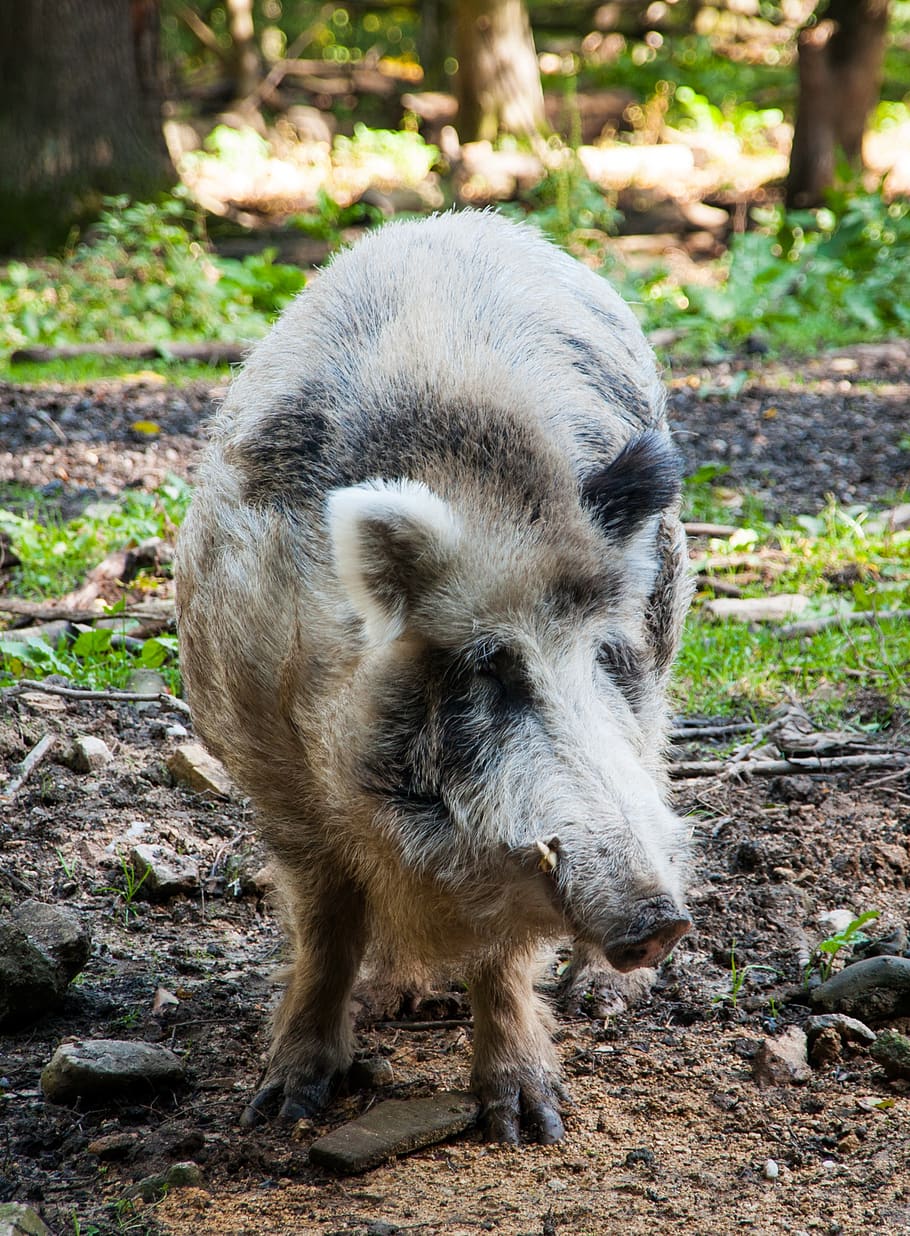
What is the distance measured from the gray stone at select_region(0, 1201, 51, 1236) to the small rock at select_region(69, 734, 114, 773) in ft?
6.12

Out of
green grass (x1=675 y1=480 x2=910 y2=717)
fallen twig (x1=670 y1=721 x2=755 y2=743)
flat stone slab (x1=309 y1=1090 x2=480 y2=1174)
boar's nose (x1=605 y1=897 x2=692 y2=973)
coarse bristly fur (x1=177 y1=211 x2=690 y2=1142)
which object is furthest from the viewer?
green grass (x1=675 y1=480 x2=910 y2=717)

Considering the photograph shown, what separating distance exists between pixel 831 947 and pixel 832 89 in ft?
36.6

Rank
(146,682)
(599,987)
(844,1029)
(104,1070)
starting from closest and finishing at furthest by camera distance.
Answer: (104,1070) < (844,1029) < (599,987) < (146,682)

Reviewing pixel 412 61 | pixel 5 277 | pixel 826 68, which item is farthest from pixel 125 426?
pixel 412 61

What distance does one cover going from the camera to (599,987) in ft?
11.7

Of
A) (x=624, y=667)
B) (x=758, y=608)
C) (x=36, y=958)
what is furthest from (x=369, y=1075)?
(x=758, y=608)

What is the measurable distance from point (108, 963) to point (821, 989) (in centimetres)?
180

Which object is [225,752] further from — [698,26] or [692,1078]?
[698,26]

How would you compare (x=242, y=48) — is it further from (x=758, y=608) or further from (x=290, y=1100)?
(x=290, y=1100)

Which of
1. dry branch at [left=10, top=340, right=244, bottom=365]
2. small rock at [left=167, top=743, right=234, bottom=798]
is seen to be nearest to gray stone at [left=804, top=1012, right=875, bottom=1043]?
small rock at [left=167, top=743, right=234, bottom=798]

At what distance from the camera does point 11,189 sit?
11414 mm

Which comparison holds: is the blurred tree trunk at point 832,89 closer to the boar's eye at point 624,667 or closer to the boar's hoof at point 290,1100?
the boar's eye at point 624,667

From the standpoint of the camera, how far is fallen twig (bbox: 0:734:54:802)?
3.97 metres

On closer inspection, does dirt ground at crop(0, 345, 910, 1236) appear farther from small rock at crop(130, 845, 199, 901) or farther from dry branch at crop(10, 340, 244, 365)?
dry branch at crop(10, 340, 244, 365)
